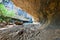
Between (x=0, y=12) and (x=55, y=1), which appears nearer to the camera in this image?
(x=55, y=1)

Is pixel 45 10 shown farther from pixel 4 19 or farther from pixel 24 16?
pixel 24 16

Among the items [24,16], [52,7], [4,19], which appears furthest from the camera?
[24,16]

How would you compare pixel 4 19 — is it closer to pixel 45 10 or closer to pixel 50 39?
pixel 45 10

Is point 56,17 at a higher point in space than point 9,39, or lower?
higher

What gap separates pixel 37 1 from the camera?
11.6 feet

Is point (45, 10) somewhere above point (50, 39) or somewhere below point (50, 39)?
above

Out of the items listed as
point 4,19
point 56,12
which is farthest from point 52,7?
point 4,19

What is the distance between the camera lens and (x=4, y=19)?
601cm

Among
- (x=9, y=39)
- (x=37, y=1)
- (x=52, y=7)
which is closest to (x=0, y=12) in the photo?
(x=37, y=1)

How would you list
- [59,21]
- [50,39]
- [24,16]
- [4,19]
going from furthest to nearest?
1. [24,16]
2. [4,19]
3. [59,21]
4. [50,39]

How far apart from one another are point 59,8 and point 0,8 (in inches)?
149

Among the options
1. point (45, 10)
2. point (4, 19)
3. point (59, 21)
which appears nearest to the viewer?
point (59, 21)

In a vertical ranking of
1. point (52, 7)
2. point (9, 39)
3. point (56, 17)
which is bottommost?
point (9, 39)

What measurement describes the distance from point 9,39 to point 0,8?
4620 mm
